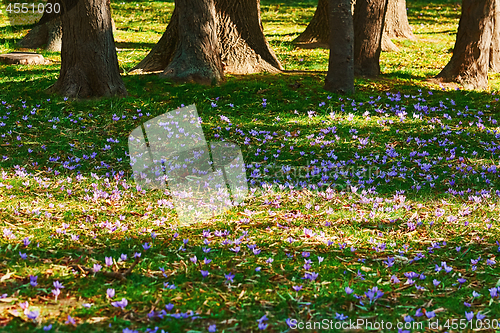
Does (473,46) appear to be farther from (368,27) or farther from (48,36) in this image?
(48,36)

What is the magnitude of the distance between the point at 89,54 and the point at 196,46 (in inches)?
73.4

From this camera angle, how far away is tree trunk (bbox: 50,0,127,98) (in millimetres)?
7887

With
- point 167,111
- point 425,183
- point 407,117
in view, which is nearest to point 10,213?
point 167,111

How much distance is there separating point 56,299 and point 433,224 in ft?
11.7

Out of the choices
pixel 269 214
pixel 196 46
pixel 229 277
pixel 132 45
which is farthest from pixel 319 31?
pixel 229 277

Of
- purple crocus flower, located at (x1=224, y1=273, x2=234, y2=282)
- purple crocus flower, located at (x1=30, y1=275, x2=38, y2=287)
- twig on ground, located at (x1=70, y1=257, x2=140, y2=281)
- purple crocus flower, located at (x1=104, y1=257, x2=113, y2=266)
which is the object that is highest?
purple crocus flower, located at (x1=104, y1=257, x2=113, y2=266)

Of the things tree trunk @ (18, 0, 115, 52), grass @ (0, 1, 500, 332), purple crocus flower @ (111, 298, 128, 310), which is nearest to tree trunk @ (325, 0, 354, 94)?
grass @ (0, 1, 500, 332)

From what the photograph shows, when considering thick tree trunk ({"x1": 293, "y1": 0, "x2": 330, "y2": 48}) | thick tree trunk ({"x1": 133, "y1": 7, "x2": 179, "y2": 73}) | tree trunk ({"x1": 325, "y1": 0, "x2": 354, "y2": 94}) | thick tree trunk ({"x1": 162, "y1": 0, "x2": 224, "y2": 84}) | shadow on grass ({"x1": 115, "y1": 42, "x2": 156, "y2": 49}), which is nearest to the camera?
thick tree trunk ({"x1": 162, "y1": 0, "x2": 224, "y2": 84})

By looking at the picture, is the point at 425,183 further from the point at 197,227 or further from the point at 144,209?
the point at 144,209

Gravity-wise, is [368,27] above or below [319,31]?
below

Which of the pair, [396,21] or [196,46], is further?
[396,21]

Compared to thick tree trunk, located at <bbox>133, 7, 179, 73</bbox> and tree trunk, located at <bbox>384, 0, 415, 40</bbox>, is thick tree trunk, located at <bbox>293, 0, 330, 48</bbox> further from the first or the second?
thick tree trunk, located at <bbox>133, 7, 179, 73</bbox>

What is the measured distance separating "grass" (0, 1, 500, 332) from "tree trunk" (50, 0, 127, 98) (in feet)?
1.00

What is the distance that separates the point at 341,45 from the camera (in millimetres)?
9000
